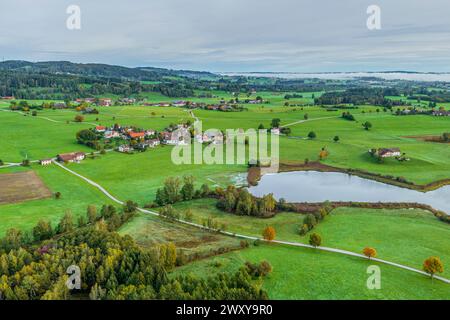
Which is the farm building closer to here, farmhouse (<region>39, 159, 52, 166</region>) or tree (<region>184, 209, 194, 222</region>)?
farmhouse (<region>39, 159, 52, 166</region>)

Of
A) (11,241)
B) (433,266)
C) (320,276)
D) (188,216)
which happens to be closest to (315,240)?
(320,276)

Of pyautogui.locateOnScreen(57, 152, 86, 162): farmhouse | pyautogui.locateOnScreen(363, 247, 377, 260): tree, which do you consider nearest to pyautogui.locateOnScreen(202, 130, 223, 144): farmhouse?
pyautogui.locateOnScreen(57, 152, 86, 162): farmhouse

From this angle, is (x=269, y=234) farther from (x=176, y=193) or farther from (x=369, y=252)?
(x=176, y=193)

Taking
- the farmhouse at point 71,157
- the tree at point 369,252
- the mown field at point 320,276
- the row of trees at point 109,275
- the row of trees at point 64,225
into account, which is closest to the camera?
the row of trees at point 109,275

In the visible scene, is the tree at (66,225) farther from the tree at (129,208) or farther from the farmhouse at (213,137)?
the farmhouse at (213,137)

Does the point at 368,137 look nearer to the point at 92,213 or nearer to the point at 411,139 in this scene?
the point at 411,139

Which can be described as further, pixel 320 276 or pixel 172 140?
pixel 172 140

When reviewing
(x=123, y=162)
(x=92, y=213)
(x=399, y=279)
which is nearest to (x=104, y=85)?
(x=123, y=162)

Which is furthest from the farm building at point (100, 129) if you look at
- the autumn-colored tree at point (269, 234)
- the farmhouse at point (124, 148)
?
the autumn-colored tree at point (269, 234)

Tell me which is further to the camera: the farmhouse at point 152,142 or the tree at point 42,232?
the farmhouse at point 152,142
